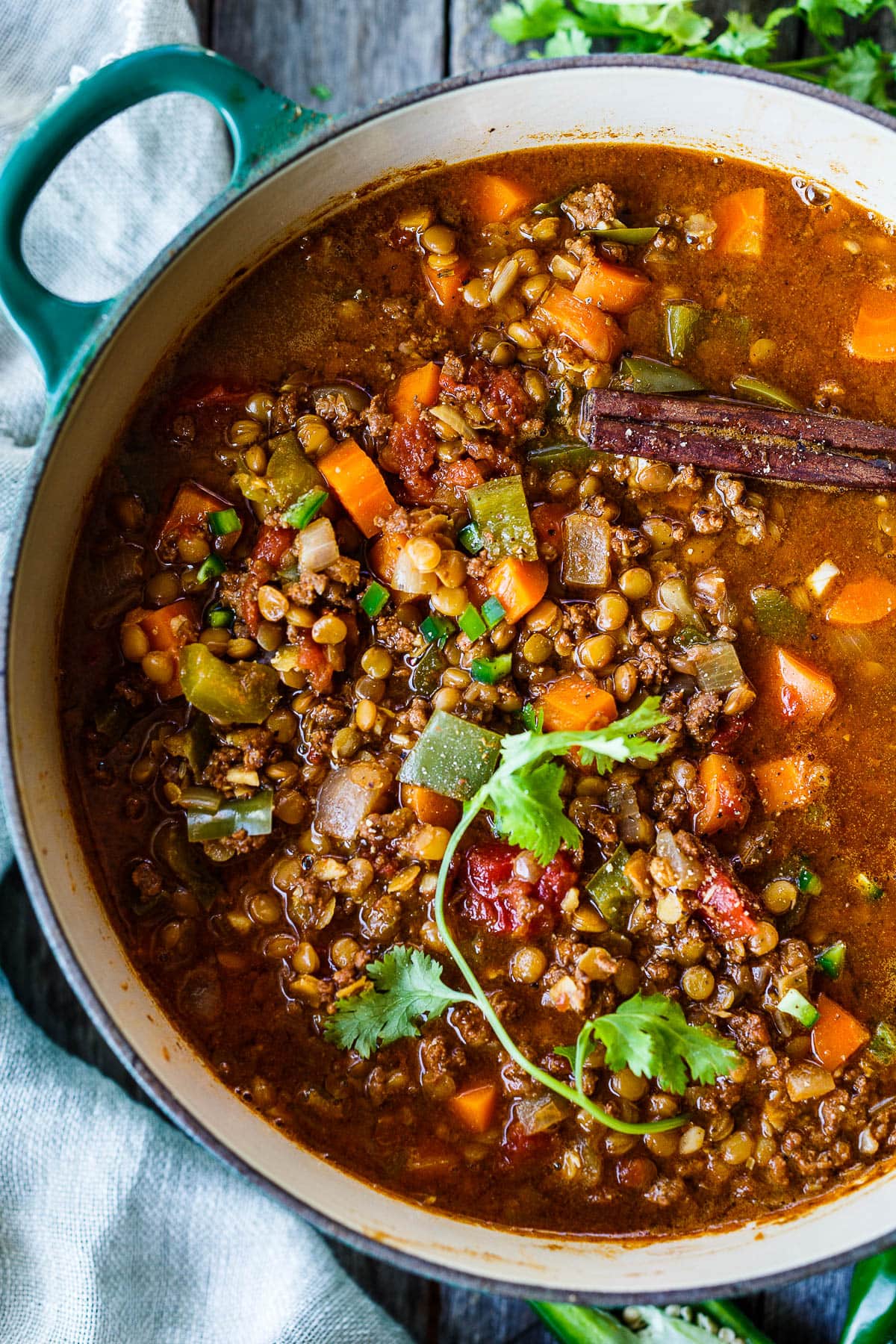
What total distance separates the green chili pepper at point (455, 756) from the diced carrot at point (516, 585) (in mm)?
368

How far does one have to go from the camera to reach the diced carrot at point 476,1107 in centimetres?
342

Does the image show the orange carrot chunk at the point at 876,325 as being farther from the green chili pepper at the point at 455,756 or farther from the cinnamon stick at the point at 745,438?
the green chili pepper at the point at 455,756

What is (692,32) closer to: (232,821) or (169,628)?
(169,628)

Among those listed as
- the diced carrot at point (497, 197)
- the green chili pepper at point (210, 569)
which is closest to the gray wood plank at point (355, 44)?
the diced carrot at point (497, 197)

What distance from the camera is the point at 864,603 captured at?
3.55m

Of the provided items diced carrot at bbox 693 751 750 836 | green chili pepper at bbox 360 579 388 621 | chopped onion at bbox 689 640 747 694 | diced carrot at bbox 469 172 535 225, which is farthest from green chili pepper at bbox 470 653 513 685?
diced carrot at bbox 469 172 535 225

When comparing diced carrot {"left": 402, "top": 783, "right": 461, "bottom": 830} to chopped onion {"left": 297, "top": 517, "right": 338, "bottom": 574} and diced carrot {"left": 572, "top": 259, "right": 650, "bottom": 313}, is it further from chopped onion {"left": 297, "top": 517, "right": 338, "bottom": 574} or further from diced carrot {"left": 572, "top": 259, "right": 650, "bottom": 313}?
diced carrot {"left": 572, "top": 259, "right": 650, "bottom": 313}

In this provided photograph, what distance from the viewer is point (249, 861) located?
348cm

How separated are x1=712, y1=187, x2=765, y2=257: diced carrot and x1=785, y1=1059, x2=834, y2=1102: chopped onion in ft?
8.13

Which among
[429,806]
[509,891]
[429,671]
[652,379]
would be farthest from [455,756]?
[652,379]

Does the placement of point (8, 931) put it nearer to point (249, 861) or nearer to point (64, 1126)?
point (64, 1126)

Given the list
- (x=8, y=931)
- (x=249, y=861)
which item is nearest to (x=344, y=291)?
(x=249, y=861)

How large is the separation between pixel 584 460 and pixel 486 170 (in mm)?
956

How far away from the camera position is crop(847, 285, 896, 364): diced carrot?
3574mm
